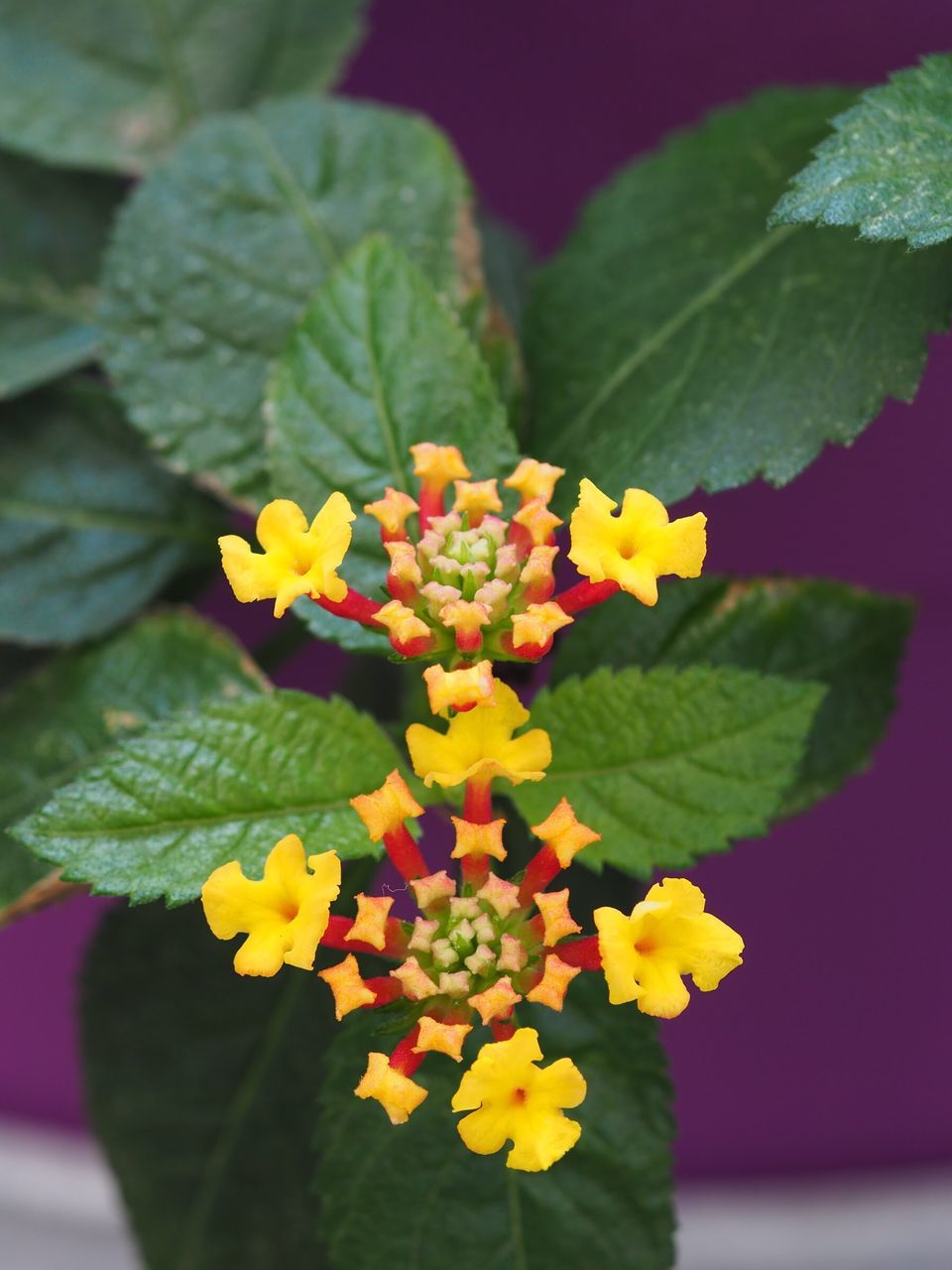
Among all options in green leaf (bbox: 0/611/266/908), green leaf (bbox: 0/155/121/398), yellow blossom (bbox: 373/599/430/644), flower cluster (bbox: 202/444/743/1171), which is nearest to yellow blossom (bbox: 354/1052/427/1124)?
flower cluster (bbox: 202/444/743/1171)

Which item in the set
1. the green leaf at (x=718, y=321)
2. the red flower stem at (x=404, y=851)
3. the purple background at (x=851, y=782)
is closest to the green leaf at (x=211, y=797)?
the red flower stem at (x=404, y=851)

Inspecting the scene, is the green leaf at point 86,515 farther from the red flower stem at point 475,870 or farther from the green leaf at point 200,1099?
the red flower stem at point 475,870

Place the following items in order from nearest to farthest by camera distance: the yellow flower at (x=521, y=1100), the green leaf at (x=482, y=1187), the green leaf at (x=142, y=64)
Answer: the yellow flower at (x=521, y=1100) → the green leaf at (x=482, y=1187) → the green leaf at (x=142, y=64)

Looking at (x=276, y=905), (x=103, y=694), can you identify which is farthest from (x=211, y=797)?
(x=103, y=694)

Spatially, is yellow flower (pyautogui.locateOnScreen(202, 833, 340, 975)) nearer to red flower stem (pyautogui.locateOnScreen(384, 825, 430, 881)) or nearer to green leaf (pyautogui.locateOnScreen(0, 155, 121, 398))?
red flower stem (pyautogui.locateOnScreen(384, 825, 430, 881))

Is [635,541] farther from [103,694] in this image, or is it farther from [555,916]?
[103,694]

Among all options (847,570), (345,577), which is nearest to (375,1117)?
(345,577)
